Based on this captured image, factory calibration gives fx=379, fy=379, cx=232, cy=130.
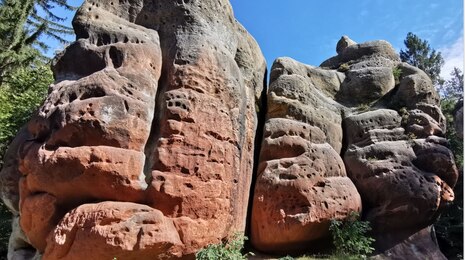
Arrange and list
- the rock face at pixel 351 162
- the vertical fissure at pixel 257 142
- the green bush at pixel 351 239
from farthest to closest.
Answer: the vertical fissure at pixel 257 142
the rock face at pixel 351 162
the green bush at pixel 351 239

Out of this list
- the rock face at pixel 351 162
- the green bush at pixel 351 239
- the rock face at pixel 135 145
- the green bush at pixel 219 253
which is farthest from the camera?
the rock face at pixel 351 162

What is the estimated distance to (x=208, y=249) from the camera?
254 inches

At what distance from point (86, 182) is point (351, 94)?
8.67 m

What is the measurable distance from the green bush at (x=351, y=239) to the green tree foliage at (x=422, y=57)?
23.8 meters

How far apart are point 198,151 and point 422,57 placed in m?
27.7

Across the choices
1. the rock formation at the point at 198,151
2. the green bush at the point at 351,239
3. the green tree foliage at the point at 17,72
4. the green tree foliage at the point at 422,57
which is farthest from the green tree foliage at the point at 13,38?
the green tree foliage at the point at 422,57

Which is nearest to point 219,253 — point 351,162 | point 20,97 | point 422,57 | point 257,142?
point 257,142

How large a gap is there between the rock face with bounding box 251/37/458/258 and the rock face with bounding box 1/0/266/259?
2.83ft

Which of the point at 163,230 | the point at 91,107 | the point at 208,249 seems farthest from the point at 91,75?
the point at 208,249

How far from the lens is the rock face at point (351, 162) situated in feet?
26.9

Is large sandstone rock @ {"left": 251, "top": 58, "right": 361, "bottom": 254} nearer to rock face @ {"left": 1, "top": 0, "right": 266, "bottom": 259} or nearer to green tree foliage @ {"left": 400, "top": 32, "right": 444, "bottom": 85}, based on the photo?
rock face @ {"left": 1, "top": 0, "right": 266, "bottom": 259}

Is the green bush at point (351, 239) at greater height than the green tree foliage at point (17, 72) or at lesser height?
lesser

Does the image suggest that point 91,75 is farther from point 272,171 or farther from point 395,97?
point 395,97

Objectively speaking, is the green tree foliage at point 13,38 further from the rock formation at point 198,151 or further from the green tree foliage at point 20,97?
the rock formation at point 198,151
